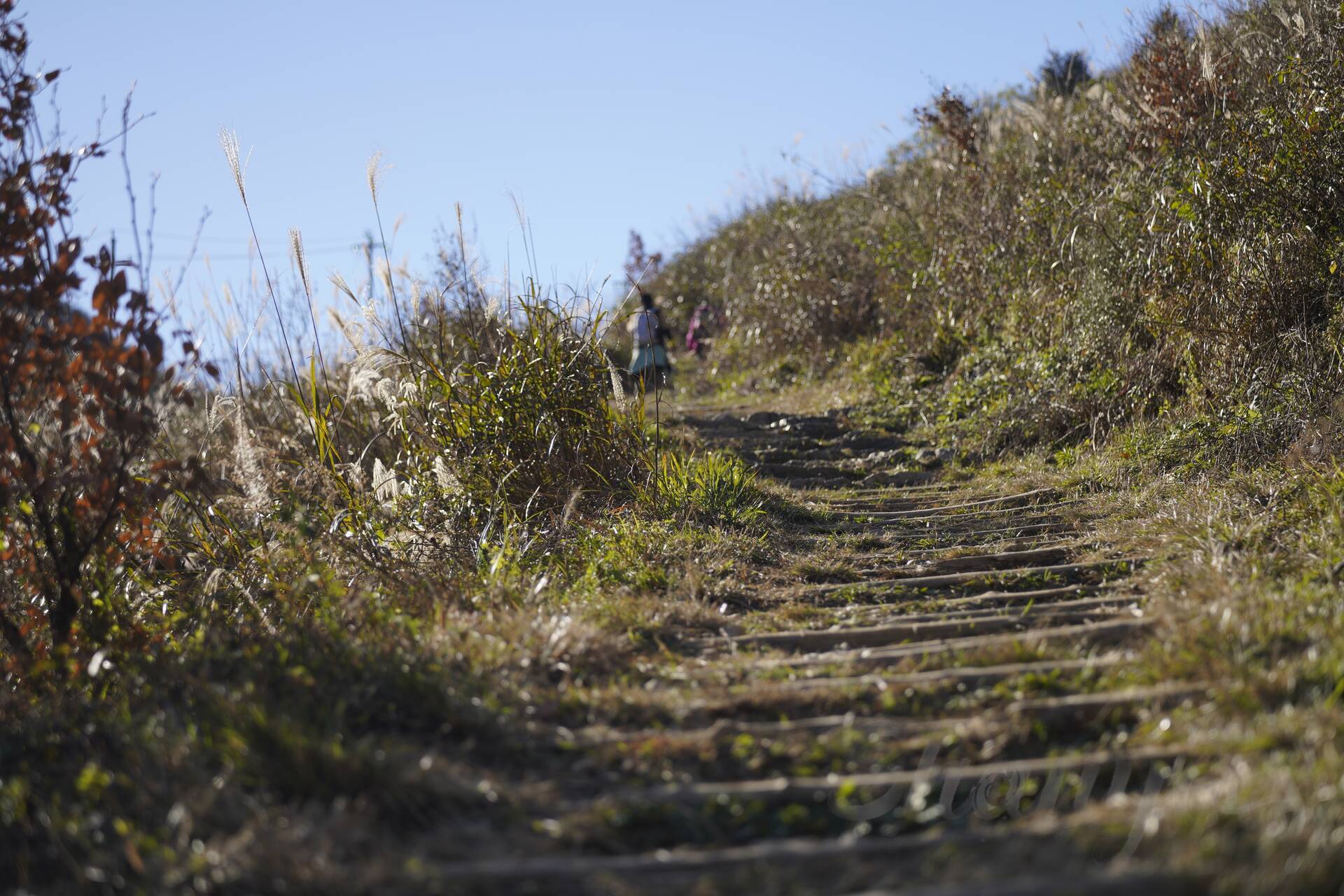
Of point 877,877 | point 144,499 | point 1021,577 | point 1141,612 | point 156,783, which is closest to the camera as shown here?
point 877,877

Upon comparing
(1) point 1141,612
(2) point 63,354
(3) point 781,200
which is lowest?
(1) point 1141,612

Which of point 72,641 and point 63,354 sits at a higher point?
point 63,354

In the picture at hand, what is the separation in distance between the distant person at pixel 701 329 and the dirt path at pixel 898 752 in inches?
401

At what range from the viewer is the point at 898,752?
257 cm

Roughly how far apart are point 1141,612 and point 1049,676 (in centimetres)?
71

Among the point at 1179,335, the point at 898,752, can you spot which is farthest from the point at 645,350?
the point at 898,752

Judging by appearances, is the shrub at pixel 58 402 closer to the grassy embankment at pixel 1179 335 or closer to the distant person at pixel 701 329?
the grassy embankment at pixel 1179 335

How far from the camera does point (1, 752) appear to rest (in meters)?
2.81

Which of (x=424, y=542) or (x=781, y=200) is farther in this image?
(x=781, y=200)

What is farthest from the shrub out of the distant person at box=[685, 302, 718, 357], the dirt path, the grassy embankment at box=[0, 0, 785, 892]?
the distant person at box=[685, 302, 718, 357]

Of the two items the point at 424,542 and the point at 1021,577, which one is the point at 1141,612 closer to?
the point at 1021,577

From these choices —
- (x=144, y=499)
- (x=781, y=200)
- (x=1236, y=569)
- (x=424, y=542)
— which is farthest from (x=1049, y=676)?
(x=781, y=200)

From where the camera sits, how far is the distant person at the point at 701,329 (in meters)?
14.3

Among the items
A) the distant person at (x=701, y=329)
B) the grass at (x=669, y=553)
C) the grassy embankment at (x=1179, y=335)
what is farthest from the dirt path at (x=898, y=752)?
the distant person at (x=701, y=329)
